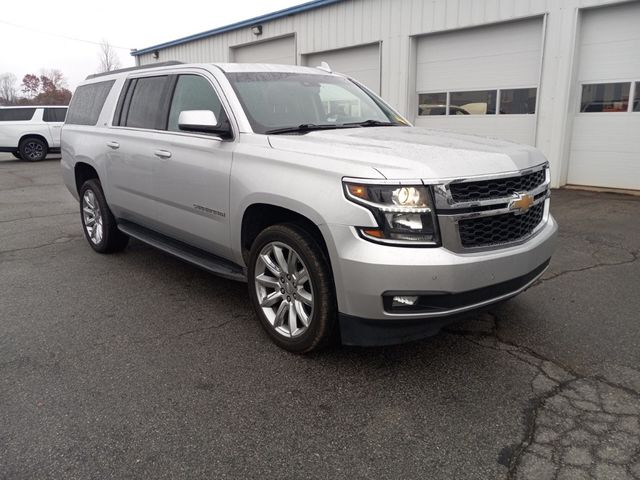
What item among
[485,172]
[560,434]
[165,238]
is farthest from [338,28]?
[560,434]

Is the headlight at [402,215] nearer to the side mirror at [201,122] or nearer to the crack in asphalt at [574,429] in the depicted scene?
the crack in asphalt at [574,429]

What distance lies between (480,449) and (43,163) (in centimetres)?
1946

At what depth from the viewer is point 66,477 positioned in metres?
2.30

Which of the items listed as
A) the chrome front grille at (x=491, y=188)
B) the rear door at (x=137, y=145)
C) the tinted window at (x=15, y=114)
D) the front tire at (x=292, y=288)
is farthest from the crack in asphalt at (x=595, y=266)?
the tinted window at (x=15, y=114)

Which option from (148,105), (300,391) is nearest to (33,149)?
(148,105)

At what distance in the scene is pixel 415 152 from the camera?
3.06 meters

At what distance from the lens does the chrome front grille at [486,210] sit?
2795mm

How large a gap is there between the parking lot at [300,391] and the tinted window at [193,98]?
153 centimetres

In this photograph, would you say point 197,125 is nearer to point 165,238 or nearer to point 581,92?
point 165,238

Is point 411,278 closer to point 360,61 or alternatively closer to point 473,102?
point 473,102

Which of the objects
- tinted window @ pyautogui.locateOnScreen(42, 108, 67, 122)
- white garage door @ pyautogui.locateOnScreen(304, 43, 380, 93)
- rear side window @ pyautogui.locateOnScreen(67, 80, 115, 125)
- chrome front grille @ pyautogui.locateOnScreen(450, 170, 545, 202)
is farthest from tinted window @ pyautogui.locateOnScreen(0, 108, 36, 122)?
chrome front grille @ pyautogui.locateOnScreen(450, 170, 545, 202)

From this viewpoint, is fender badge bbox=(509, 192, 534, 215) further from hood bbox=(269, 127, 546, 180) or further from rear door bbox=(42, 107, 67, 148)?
rear door bbox=(42, 107, 67, 148)

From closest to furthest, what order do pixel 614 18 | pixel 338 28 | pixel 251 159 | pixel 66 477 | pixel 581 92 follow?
pixel 66 477 → pixel 251 159 → pixel 614 18 → pixel 581 92 → pixel 338 28

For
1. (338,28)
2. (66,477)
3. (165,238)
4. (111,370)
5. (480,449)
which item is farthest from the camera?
(338,28)
